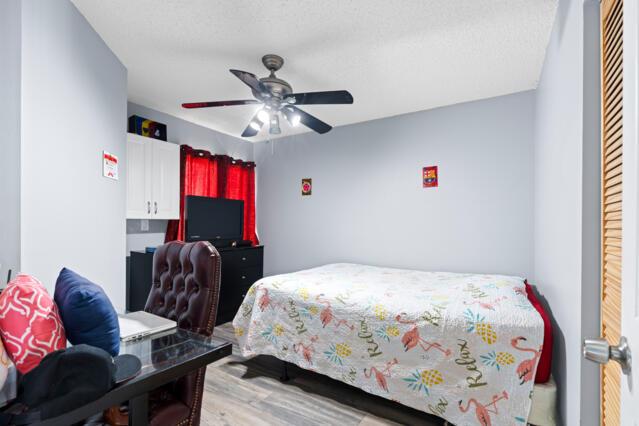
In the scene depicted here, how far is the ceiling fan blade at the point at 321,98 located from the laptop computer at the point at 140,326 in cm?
169

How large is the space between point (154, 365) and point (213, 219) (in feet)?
10.3

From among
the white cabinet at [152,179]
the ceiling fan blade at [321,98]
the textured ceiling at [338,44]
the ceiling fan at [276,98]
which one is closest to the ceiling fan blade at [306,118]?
the ceiling fan at [276,98]

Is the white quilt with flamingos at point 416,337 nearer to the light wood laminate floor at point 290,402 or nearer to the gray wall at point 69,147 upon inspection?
the light wood laminate floor at point 290,402

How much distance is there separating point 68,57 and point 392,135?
3024 mm

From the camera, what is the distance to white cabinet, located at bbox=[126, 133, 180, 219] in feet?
10.4

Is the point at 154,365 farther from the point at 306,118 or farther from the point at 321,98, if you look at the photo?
the point at 306,118

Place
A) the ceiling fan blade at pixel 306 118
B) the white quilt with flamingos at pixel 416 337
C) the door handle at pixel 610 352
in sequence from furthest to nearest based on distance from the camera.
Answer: the ceiling fan blade at pixel 306 118 → the white quilt with flamingos at pixel 416 337 → the door handle at pixel 610 352

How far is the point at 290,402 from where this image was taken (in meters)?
2.10

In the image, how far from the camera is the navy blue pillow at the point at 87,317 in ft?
2.96

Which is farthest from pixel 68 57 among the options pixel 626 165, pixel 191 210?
pixel 626 165

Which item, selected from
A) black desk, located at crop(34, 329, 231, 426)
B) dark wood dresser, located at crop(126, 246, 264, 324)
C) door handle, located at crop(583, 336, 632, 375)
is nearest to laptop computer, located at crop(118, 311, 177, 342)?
black desk, located at crop(34, 329, 231, 426)

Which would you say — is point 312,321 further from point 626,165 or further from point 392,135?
point 392,135

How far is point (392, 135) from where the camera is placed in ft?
12.1

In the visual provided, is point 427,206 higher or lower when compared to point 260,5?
lower
